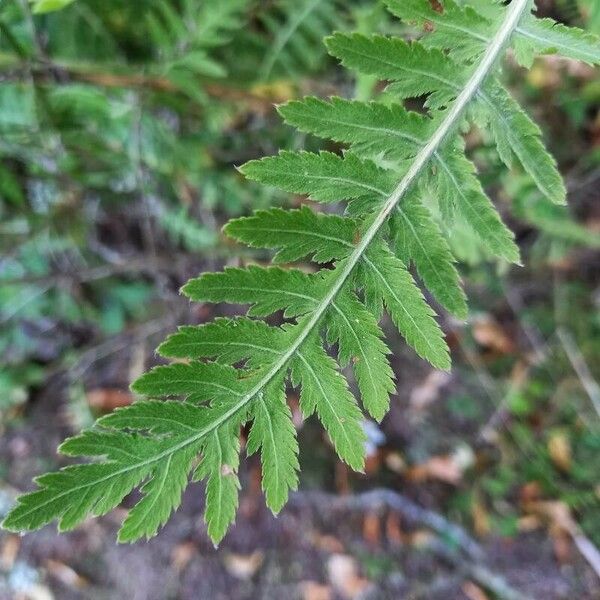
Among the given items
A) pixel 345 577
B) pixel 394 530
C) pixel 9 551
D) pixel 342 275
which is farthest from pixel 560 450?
pixel 9 551

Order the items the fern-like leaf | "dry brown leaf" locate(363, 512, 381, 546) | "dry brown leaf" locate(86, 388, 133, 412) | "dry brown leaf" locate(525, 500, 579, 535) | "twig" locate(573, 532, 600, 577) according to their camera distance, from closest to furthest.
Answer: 1. the fern-like leaf
2. "twig" locate(573, 532, 600, 577)
3. "dry brown leaf" locate(525, 500, 579, 535)
4. "dry brown leaf" locate(363, 512, 381, 546)
5. "dry brown leaf" locate(86, 388, 133, 412)

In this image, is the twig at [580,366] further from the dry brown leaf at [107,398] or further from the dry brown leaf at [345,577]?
the dry brown leaf at [107,398]

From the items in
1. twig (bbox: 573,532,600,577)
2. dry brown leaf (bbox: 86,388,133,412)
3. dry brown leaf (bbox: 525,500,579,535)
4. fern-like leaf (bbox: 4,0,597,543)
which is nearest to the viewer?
fern-like leaf (bbox: 4,0,597,543)

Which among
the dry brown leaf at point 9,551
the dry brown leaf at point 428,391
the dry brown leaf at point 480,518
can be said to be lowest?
the dry brown leaf at point 9,551

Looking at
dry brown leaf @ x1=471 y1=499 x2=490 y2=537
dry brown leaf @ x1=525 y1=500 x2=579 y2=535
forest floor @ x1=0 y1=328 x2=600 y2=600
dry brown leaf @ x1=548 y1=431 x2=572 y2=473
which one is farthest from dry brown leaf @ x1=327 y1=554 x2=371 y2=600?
dry brown leaf @ x1=548 y1=431 x2=572 y2=473

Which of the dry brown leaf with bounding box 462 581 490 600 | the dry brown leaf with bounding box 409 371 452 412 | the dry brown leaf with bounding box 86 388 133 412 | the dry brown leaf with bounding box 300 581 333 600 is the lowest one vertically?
the dry brown leaf with bounding box 300 581 333 600

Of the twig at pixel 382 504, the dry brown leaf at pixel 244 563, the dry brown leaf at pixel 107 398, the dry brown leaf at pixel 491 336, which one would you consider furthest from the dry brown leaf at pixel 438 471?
the dry brown leaf at pixel 107 398

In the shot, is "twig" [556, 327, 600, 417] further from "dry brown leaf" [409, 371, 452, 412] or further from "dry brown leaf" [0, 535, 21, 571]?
"dry brown leaf" [0, 535, 21, 571]

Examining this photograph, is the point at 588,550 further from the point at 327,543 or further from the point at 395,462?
the point at 327,543
